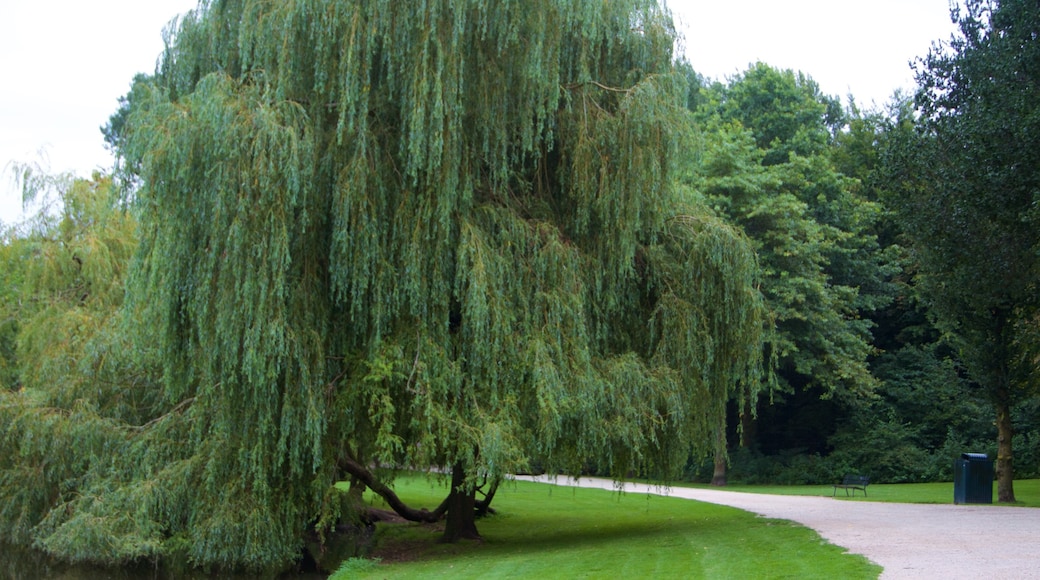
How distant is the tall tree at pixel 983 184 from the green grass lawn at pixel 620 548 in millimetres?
7353

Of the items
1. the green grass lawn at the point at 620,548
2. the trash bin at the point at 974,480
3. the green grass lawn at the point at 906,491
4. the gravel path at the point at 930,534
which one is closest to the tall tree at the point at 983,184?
the trash bin at the point at 974,480

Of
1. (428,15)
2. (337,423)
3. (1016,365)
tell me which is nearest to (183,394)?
(337,423)

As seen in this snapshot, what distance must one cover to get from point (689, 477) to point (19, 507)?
27.6m

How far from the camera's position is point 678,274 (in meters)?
16.7

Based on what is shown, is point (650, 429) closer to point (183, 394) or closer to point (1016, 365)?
point (183, 394)

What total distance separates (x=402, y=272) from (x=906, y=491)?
2017 cm

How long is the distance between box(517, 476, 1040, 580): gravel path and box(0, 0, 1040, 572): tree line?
10.2 ft

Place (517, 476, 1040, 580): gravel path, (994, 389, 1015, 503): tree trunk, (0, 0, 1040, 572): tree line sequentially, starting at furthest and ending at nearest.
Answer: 1. (994, 389, 1015, 503): tree trunk
2. (0, 0, 1040, 572): tree line
3. (517, 476, 1040, 580): gravel path

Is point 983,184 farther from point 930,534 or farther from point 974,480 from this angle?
point 930,534

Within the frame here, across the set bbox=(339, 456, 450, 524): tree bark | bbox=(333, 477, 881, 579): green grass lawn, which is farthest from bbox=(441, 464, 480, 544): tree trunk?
bbox=(339, 456, 450, 524): tree bark

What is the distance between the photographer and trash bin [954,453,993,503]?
68.6 ft

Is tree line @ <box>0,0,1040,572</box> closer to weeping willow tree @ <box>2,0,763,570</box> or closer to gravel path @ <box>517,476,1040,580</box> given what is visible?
weeping willow tree @ <box>2,0,763,570</box>

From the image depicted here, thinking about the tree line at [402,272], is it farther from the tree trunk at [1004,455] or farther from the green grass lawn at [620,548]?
the tree trunk at [1004,455]

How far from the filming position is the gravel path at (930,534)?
10.7 m
